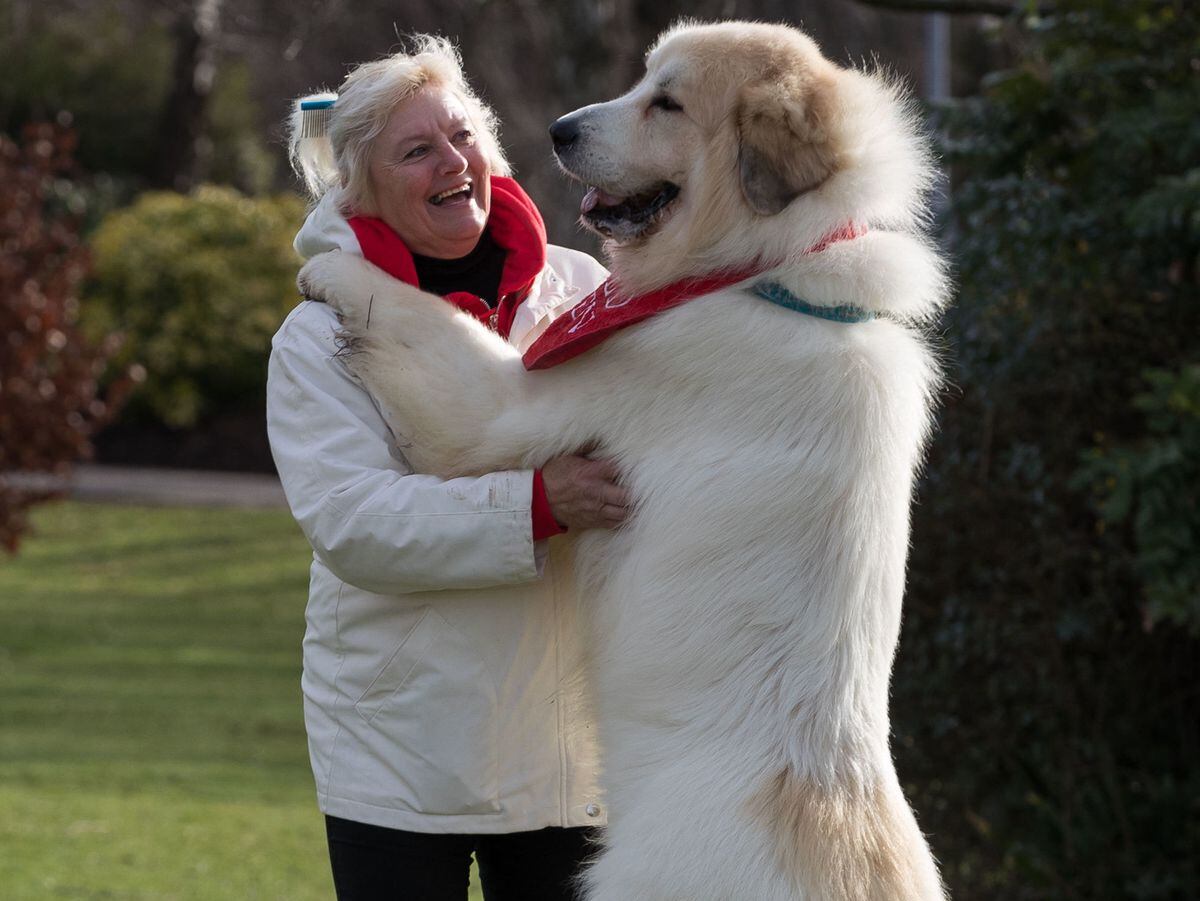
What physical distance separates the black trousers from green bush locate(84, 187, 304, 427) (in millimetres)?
14697

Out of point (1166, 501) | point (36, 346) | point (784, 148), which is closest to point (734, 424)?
point (784, 148)

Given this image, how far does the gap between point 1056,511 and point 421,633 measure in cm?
307

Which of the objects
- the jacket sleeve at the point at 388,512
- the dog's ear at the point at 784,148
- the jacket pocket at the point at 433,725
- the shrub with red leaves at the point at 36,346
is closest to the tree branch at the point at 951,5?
the dog's ear at the point at 784,148

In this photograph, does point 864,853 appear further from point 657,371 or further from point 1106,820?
point 1106,820

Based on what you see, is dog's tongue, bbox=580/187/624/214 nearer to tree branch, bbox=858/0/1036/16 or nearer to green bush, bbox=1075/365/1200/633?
green bush, bbox=1075/365/1200/633

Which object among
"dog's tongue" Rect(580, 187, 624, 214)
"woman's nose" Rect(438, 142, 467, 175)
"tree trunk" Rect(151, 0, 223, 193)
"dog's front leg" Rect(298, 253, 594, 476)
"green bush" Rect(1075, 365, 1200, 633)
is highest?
"woman's nose" Rect(438, 142, 467, 175)

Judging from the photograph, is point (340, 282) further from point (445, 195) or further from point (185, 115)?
point (185, 115)

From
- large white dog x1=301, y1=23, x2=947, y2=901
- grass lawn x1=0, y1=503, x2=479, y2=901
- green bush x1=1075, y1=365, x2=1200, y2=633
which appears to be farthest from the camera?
grass lawn x1=0, y1=503, x2=479, y2=901

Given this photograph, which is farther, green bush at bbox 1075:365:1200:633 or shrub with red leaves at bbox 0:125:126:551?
shrub with red leaves at bbox 0:125:126:551

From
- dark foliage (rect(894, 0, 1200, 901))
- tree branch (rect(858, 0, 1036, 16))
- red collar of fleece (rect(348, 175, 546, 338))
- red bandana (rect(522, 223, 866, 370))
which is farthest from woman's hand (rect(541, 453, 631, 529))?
tree branch (rect(858, 0, 1036, 16))

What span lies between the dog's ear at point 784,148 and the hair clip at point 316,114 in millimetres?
939

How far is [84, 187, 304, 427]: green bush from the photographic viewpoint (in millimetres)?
17266

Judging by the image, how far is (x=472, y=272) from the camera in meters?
3.25

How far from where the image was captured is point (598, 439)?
2809mm
